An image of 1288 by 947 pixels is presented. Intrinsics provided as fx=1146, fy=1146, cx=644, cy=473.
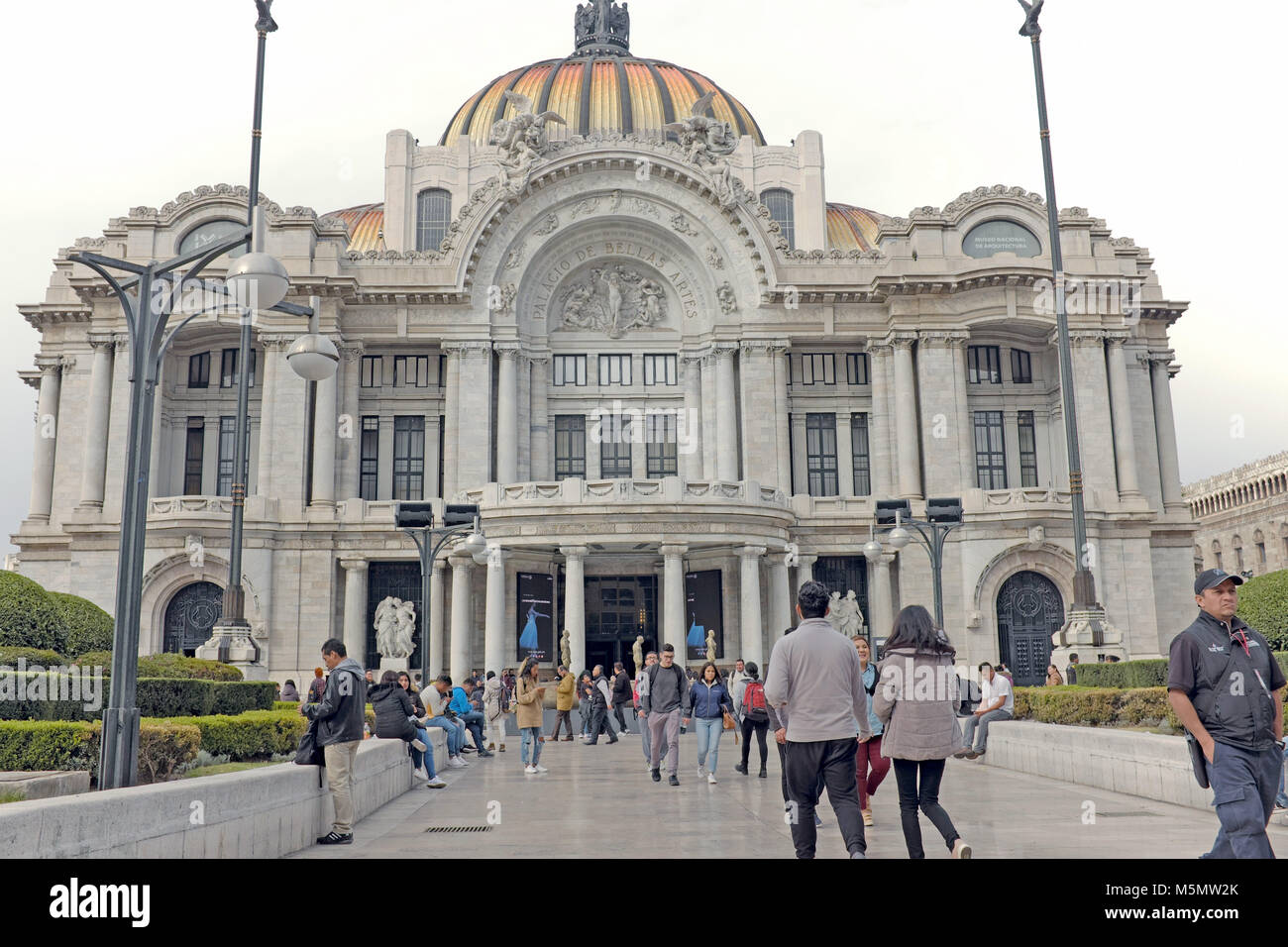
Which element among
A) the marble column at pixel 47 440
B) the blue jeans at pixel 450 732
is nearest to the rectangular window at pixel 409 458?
the marble column at pixel 47 440

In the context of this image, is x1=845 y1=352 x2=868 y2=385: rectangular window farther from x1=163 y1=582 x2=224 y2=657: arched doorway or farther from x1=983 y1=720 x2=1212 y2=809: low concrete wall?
x1=983 y1=720 x2=1212 y2=809: low concrete wall

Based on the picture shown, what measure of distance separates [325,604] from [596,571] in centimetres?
1039

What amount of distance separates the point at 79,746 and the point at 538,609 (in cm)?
3228

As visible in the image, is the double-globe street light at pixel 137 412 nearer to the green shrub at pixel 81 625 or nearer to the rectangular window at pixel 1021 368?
the green shrub at pixel 81 625

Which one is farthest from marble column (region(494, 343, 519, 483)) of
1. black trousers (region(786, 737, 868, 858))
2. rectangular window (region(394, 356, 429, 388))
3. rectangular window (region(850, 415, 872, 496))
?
black trousers (region(786, 737, 868, 858))

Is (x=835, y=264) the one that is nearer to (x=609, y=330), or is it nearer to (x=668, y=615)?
(x=609, y=330)

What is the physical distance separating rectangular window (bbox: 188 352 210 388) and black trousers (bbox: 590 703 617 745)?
27067 millimetres

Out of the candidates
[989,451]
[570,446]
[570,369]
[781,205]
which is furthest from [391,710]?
[781,205]

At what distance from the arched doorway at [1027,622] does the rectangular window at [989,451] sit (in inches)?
195

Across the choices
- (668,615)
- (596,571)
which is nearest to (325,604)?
(596,571)

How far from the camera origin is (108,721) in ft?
35.3

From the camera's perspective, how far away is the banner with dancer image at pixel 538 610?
141ft

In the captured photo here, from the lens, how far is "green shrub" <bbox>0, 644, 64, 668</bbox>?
16245mm

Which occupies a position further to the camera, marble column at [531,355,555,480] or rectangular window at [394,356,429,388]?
rectangular window at [394,356,429,388]
